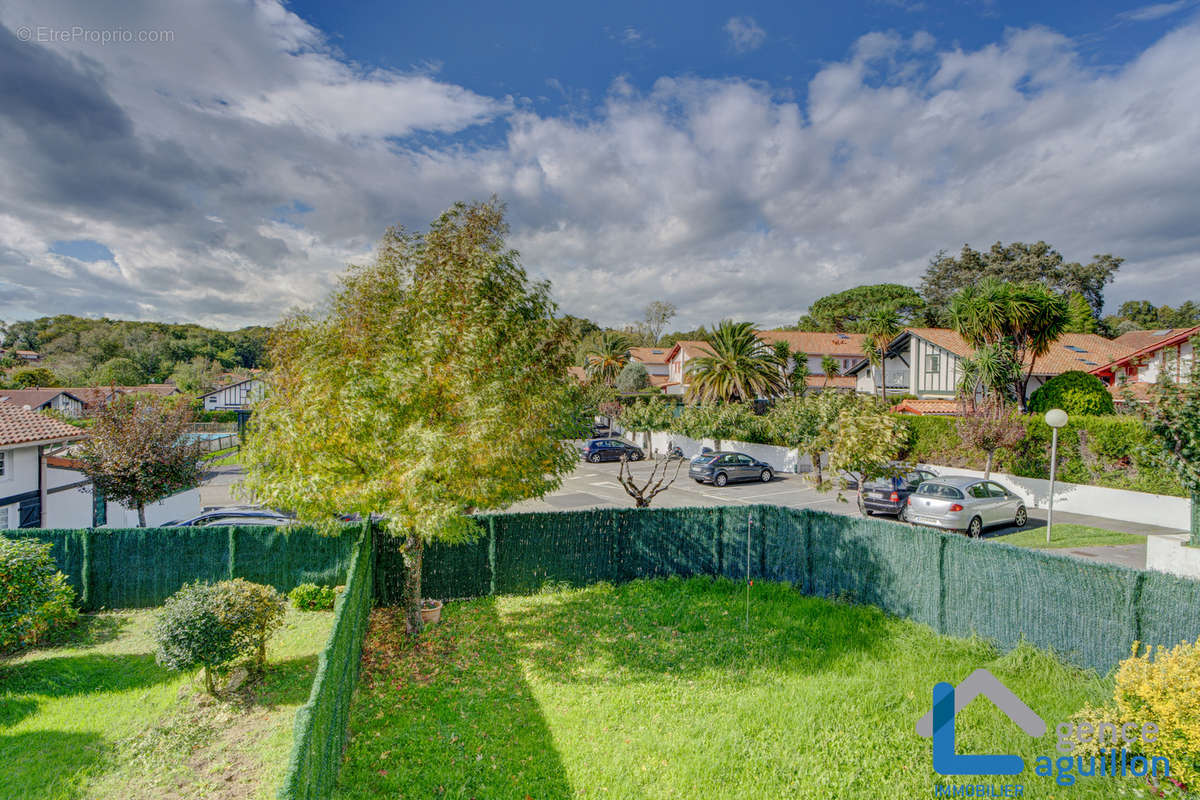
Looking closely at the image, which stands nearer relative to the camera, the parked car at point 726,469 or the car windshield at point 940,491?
the car windshield at point 940,491

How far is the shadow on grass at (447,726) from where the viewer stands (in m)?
6.03

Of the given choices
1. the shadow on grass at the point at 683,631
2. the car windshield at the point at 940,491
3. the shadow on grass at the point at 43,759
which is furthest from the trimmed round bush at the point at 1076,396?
the shadow on grass at the point at 43,759

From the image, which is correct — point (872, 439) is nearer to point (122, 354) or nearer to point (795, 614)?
point (795, 614)

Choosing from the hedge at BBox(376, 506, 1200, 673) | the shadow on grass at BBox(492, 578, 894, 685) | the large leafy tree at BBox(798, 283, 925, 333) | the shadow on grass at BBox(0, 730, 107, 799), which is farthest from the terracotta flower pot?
the large leafy tree at BBox(798, 283, 925, 333)

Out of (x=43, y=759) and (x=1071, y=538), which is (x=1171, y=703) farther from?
(x=1071, y=538)

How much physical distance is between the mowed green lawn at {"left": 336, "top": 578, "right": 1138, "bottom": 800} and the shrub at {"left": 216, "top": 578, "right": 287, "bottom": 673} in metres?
1.58

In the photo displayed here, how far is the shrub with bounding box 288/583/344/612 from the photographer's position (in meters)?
11.9

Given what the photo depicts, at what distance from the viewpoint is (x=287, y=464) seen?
29.4 feet

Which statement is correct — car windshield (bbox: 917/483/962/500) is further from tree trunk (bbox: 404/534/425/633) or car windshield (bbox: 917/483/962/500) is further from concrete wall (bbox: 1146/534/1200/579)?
tree trunk (bbox: 404/534/425/633)

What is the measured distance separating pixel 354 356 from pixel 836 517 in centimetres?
975

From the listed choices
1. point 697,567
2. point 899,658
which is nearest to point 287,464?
point 697,567

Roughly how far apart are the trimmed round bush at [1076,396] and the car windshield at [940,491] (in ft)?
33.9

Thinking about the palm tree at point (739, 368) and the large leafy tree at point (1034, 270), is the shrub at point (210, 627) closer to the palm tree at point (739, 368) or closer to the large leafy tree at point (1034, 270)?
the palm tree at point (739, 368)

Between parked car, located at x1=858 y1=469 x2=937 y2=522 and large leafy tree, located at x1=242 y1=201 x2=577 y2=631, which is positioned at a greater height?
large leafy tree, located at x1=242 y1=201 x2=577 y2=631
